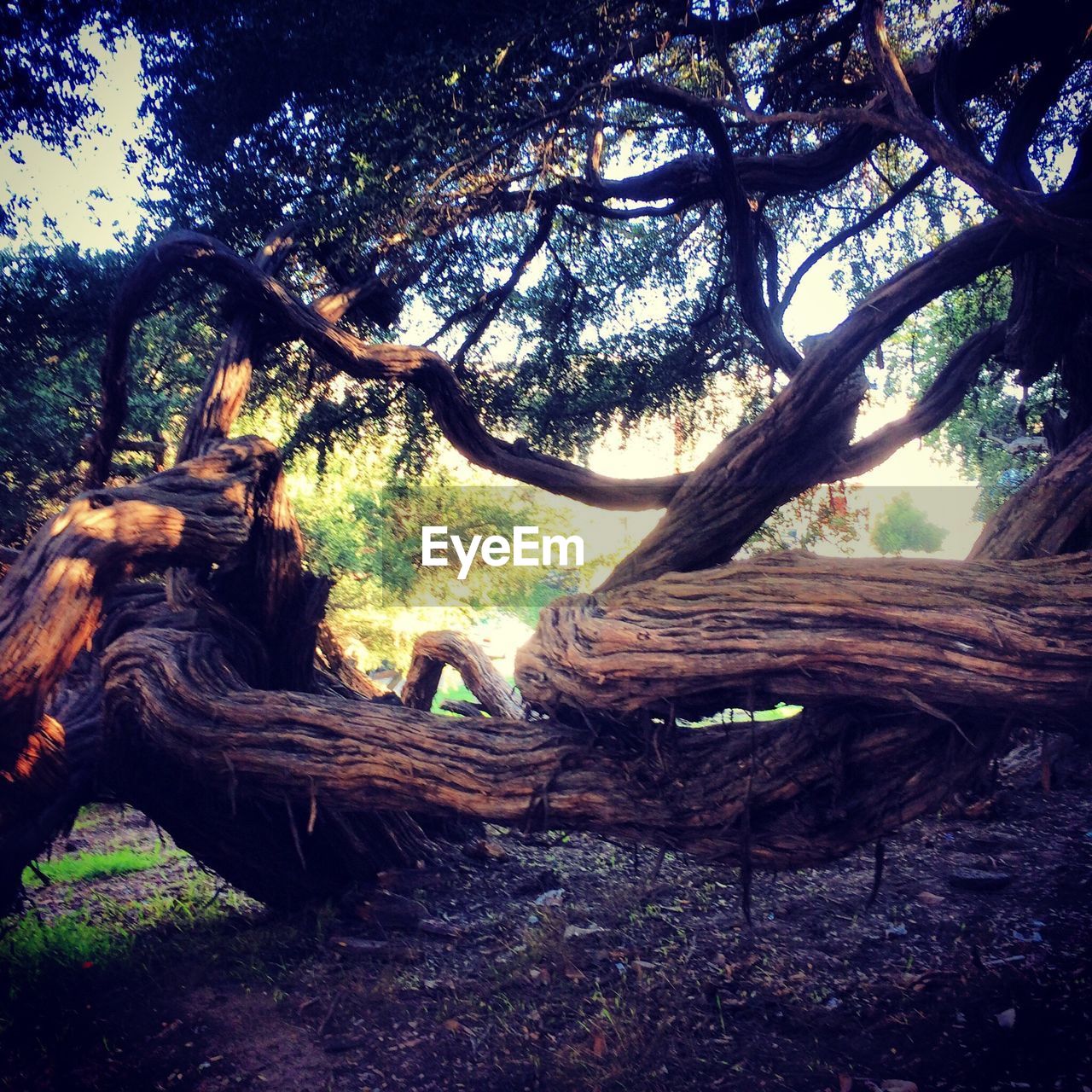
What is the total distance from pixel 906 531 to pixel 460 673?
31.1 metres

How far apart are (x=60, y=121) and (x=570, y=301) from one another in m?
3.88

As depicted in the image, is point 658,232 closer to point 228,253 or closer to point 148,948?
point 228,253

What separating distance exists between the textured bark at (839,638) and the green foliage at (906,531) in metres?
29.9

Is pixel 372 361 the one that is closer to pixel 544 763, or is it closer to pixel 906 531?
pixel 544 763

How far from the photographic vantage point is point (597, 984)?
163 inches

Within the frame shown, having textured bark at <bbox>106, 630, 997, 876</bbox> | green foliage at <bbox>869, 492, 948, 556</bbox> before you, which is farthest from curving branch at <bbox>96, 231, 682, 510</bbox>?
green foliage at <bbox>869, 492, 948, 556</bbox>

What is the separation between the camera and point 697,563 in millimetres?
4574

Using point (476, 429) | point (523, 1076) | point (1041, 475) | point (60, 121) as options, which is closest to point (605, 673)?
Answer: point (523, 1076)

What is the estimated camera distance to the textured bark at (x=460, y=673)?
21.6 ft

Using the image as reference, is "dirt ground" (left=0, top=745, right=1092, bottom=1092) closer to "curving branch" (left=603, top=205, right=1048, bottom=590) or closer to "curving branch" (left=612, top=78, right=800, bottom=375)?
"curving branch" (left=603, top=205, right=1048, bottom=590)

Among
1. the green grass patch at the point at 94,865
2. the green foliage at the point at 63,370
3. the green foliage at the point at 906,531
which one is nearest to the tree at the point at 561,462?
the green foliage at the point at 63,370

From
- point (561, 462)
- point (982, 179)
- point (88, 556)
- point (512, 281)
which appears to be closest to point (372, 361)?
point (561, 462)

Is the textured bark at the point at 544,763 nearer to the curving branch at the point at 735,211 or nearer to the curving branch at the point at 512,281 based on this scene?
the curving branch at the point at 735,211

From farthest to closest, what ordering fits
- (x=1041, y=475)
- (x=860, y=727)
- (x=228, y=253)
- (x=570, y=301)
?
(x=570, y=301), (x=228, y=253), (x=1041, y=475), (x=860, y=727)
